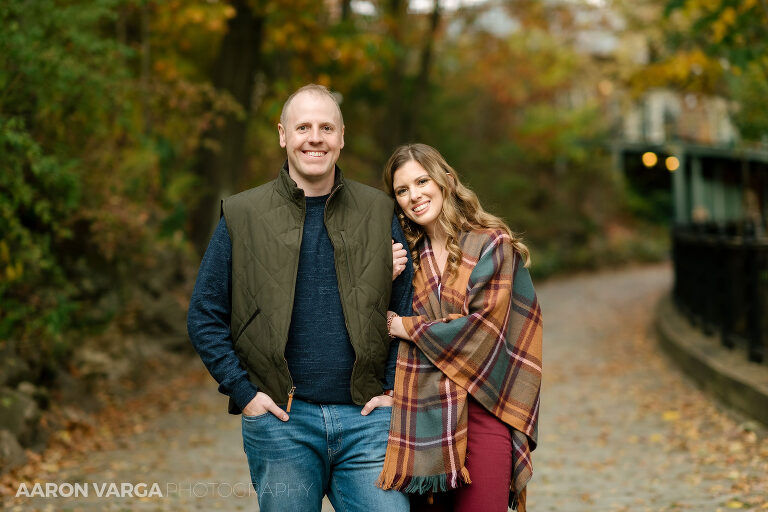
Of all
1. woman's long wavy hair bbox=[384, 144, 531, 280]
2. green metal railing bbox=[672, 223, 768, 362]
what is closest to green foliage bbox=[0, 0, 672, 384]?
woman's long wavy hair bbox=[384, 144, 531, 280]

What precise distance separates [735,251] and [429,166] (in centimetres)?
662

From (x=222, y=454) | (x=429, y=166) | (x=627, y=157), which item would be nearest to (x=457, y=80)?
(x=627, y=157)

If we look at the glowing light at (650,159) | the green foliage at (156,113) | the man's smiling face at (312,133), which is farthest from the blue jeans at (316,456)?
the glowing light at (650,159)

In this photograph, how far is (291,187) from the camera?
3.07m

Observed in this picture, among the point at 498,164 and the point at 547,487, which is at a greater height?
the point at 498,164

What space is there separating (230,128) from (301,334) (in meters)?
9.00

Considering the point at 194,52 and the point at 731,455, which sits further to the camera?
the point at 194,52

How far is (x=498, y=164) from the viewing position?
26.4 metres

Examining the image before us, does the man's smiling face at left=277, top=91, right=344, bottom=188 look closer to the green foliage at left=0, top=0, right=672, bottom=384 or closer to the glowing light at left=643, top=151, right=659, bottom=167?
the green foliage at left=0, top=0, right=672, bottom=384

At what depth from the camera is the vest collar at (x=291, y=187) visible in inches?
121

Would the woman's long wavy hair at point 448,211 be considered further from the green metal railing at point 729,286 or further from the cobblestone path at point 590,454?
the green metal railing at point 729,286

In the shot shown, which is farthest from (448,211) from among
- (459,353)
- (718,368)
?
(718,368)

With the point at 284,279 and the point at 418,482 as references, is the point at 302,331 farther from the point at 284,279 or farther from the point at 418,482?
the point at 418,482

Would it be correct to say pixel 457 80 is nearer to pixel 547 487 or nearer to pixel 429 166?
pixel 547 487
